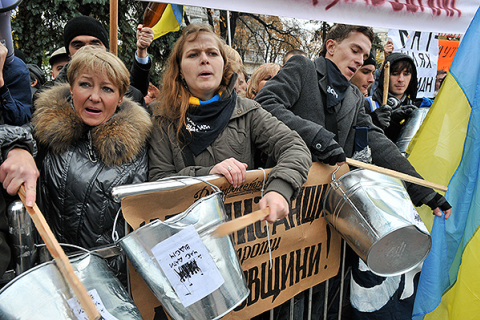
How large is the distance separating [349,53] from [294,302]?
5.90 ft

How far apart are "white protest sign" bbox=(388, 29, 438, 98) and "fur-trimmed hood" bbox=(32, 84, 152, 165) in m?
4.57

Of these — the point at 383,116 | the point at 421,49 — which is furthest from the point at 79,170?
the point at 421,49

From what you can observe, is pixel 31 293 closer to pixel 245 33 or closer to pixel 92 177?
pixel 92 177

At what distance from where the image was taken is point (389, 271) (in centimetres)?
188

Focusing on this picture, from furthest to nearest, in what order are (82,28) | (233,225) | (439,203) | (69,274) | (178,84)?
1. (82,28)
2. (439,203)
3. (178,84)
4. (233,225)
5. (69,274)

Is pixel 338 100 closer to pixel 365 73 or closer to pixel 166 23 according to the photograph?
pixel 365 73

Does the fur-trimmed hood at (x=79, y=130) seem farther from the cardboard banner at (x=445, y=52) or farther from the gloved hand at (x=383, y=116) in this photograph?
the cardboard banner at (x=445, y=52)

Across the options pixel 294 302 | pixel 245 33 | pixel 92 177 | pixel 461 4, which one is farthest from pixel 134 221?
pixel 245 33

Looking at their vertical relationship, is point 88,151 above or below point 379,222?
above

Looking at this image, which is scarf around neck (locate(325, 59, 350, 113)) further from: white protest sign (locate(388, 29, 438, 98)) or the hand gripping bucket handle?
white protest sign (locate(388, 29, 438, 98))

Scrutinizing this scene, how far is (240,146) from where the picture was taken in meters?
1.97

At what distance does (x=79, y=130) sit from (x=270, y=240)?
3.87ft

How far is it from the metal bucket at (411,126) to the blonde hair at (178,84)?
6.99ft

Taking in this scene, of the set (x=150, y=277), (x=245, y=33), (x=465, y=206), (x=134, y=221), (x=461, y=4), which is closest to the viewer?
(x=150, y=277)
